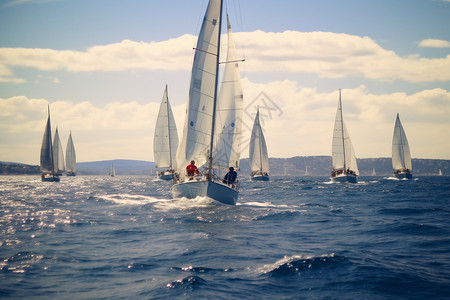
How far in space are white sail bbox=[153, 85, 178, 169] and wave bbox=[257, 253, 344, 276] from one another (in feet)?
187

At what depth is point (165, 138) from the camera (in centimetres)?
6869

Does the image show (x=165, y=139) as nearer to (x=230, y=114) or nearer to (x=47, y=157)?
(x=47, y=157)

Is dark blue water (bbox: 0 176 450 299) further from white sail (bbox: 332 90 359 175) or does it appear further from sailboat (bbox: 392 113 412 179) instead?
sailboat (bbox: 392 113 412 179)

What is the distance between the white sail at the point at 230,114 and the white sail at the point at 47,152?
49.8 metres

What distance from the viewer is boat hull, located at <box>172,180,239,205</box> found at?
848 inches

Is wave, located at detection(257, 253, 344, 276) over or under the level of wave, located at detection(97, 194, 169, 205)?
over

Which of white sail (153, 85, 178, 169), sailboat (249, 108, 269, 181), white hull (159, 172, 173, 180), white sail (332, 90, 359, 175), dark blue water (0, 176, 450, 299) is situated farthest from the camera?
sailboat (249, 108, 269, 181)

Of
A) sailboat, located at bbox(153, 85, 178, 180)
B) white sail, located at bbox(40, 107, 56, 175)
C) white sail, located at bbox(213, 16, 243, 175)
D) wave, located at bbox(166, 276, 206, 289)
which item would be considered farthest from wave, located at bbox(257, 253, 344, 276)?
white sail, located at bbox(40, 107, 56, 175)

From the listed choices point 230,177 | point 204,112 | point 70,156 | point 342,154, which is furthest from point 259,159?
point 70,156

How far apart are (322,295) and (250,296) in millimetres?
1427

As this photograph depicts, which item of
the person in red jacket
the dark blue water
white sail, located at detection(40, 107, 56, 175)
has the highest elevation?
white sail, located at detection(40, 107, 56, 175)

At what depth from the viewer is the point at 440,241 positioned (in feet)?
41.7

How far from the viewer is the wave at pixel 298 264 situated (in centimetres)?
924

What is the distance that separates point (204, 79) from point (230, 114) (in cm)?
350
